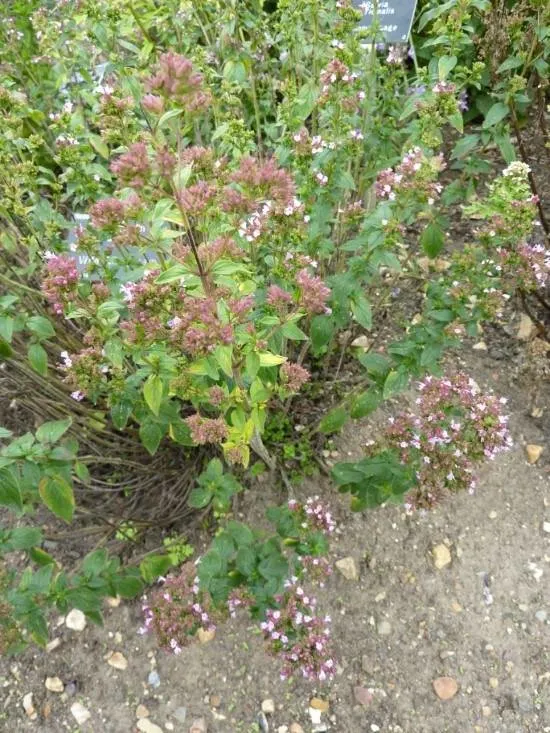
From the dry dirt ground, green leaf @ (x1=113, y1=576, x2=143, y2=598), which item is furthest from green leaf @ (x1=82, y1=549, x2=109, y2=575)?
the dry dirt ground

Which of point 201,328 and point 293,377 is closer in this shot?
point 201,328

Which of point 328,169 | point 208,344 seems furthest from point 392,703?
point 328,169

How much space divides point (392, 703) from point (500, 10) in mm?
2710

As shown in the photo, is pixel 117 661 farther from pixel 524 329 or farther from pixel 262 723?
pixel 524 329

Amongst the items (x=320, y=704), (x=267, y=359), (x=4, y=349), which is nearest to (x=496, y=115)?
(x=267, y=359)

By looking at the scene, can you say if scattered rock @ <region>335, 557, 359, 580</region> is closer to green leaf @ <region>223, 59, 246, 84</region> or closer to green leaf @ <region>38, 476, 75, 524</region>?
green leaf @ <region>38, 476, 75, 524</region>

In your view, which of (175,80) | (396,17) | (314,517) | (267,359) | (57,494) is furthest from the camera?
(396,17)

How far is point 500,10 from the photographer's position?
237 cm

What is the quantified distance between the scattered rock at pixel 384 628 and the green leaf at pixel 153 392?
54.2 inches

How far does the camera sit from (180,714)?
2.29 m

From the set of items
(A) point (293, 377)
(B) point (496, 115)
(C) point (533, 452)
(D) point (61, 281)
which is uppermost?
(D) point (61, 281)

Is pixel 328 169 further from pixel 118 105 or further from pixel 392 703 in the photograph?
pixel 392 703

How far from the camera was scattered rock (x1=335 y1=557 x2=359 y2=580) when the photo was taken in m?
2.50

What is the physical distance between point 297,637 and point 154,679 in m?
0.79
